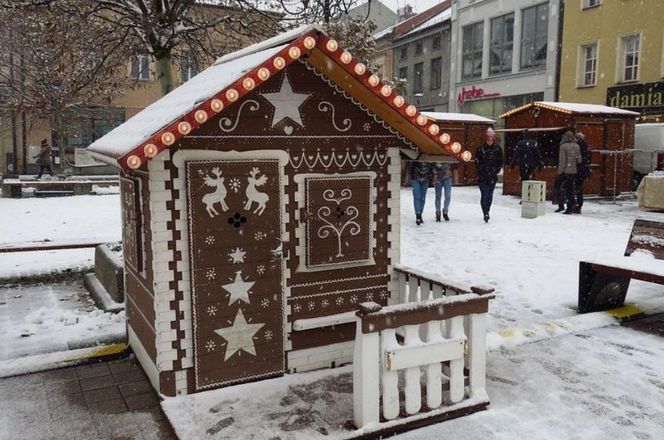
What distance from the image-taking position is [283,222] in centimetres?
504

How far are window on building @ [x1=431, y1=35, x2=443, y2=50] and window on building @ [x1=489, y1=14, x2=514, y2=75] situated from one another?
4877 millimetres

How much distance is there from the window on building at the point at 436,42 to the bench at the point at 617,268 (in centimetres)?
2970

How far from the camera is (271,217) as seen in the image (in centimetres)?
496

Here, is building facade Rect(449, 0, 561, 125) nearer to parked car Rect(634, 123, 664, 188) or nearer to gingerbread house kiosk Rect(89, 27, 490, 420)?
parked car Rect(634, 123, 664, 188)

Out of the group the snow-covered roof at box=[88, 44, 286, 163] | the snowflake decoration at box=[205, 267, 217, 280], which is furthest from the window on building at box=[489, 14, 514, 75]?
the snowflake decoration at box=[205, 267, 217, 280]

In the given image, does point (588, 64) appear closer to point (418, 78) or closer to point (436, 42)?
point (436, 42)

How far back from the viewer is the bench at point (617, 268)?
669 cm

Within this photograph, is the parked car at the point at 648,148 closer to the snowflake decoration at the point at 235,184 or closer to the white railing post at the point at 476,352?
the white railing post at the point at 476,352

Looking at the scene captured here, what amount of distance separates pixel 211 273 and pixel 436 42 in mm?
33136

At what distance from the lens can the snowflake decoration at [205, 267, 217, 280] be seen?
4750 mm

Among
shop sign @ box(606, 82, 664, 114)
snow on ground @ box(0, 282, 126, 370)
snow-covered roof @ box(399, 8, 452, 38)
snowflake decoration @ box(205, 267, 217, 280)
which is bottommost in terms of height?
snow on ground @ box(0, 282, 126, 370)

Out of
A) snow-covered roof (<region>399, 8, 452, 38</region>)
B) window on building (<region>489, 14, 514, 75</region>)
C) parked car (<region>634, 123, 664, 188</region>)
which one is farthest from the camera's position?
snow-covered roof (<region>399, 8, 452, 38</region>)

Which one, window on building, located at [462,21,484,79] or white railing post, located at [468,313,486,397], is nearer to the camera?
white railing post, located at [468,313,486,397]

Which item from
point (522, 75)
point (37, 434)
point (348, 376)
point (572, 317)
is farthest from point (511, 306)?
point (522, 75)
